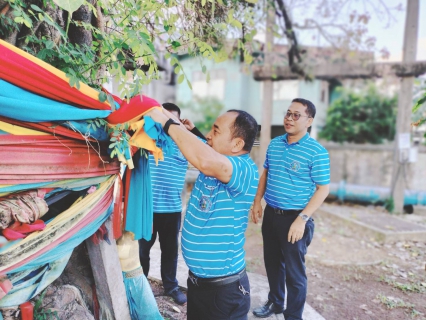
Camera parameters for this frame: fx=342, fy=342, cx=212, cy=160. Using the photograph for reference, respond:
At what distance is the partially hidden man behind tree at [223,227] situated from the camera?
1742mm

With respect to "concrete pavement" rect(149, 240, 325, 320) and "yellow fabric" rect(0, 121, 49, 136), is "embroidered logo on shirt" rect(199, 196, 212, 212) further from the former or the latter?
"concrete pavement" rect(149, 240, 325, 320)

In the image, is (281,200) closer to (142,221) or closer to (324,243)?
(142,221)

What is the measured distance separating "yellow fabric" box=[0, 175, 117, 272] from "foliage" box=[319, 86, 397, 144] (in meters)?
13.0

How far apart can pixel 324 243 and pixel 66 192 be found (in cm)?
481

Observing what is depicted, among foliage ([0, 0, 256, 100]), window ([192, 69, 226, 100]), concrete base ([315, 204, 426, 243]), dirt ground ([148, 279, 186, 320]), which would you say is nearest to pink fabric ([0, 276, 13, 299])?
foliage ([0, 0, 256, 100])

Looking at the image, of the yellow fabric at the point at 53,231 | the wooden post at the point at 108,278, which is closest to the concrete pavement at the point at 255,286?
the wooden post at the point at 108,278

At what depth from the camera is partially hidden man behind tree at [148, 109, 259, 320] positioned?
5.72ft

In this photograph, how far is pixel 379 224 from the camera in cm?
657

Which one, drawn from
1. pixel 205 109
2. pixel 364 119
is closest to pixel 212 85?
pixel 205 109

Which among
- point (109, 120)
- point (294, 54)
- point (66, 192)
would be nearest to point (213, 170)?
point (109, 120)

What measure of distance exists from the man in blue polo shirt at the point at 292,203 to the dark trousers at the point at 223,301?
88 centimetres

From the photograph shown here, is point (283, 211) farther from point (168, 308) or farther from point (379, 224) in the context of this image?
point (379, 224)

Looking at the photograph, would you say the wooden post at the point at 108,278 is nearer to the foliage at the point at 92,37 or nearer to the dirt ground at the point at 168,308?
the dirt ground at the point at 168,308

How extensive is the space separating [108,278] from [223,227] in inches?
33.9
